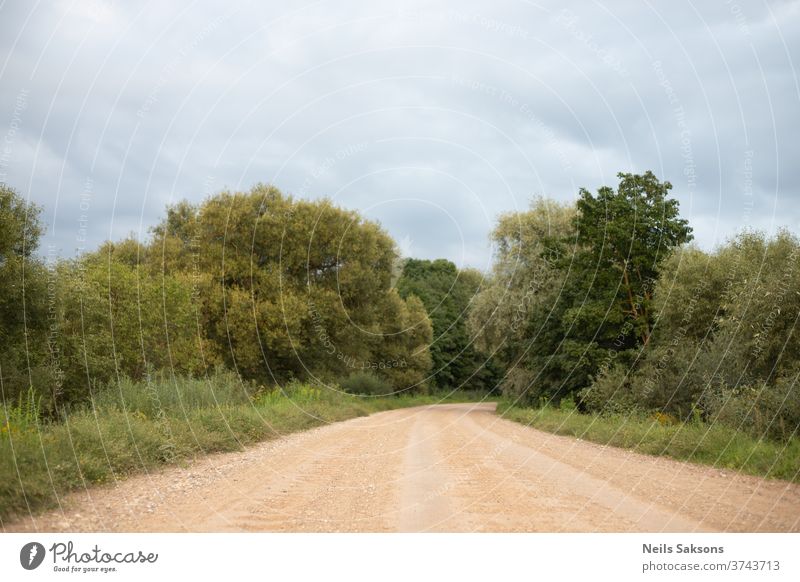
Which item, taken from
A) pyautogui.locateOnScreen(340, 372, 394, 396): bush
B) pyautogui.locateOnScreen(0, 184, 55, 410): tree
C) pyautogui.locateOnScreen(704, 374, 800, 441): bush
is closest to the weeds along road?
pyautogui.locateOnScreen(704, 374, 800, 441): bush

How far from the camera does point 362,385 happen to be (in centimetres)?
4381

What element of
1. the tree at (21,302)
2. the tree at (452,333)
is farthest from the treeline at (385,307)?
the tree at (452,333)

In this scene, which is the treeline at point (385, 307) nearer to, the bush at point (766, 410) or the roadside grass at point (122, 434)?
the bush at point (766, 410)

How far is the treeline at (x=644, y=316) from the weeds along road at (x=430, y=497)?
4.13 metres

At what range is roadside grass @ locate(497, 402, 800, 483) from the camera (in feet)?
35.6

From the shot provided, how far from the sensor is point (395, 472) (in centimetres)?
1081

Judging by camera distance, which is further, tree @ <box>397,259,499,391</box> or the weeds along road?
tree @ <box>397,259,499,391</box>

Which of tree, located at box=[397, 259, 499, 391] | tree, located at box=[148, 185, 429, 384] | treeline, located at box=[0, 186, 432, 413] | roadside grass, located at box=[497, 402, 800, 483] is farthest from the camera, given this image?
tree, located at box=[397, 259, 499, 391]
